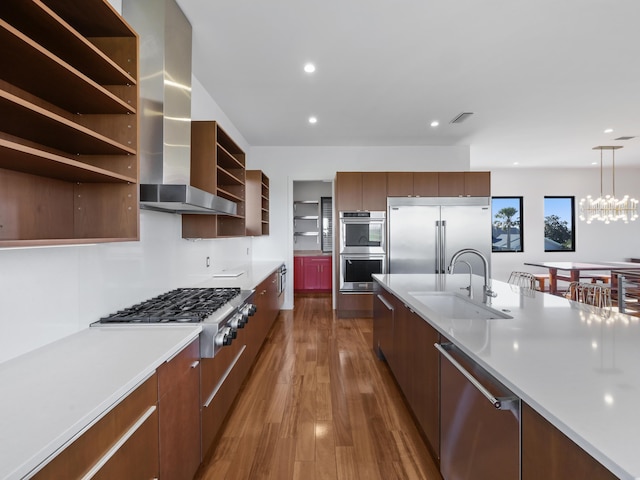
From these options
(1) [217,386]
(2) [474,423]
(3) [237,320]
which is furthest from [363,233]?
(2) [474,423]

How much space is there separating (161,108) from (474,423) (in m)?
2.23

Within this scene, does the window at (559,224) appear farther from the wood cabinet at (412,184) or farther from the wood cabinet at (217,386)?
the wood cabinet at (217,386)

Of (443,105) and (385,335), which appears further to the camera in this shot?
(443,105)

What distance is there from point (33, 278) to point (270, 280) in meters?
2.73

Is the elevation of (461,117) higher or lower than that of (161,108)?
higher

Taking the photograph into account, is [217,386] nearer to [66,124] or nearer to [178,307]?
[178,307]

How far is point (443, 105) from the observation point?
382cm

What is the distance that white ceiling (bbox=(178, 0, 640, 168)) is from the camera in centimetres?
221

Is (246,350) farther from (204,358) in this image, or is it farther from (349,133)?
(349,133)

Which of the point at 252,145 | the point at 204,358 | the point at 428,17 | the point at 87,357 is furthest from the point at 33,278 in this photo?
the point at 252,145

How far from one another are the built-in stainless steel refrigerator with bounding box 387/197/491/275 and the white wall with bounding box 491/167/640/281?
2955mm

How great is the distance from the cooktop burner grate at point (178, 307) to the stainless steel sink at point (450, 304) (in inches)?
53.5

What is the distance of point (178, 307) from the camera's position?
→ 76.6 inches

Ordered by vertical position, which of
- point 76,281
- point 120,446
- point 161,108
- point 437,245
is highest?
point 161,108
